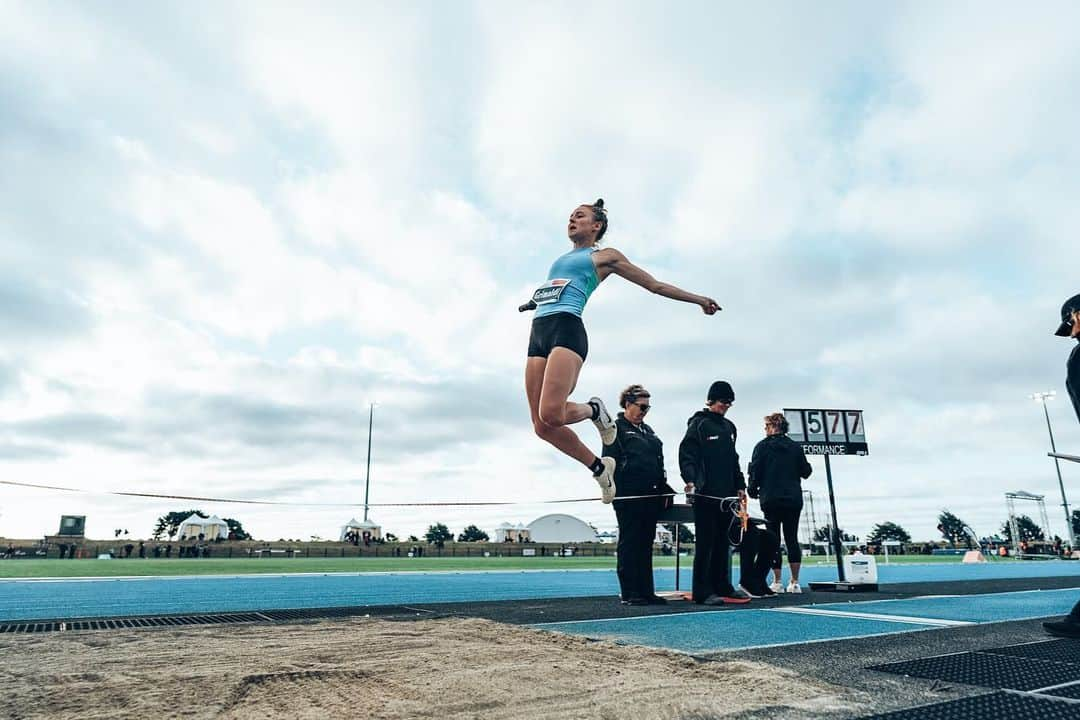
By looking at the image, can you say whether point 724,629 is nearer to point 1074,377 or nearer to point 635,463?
point 635,463

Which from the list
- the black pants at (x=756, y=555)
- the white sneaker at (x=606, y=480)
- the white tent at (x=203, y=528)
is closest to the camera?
the white sneaker at (x=606, y=480)

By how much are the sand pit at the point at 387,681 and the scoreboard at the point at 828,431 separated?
270 inches

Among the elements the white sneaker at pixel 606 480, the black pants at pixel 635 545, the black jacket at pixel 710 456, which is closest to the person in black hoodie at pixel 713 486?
the black jacket at pixel 710 456

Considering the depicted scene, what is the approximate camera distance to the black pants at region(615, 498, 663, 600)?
618cm

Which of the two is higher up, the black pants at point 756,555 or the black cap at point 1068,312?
the black cap at point 1068,312

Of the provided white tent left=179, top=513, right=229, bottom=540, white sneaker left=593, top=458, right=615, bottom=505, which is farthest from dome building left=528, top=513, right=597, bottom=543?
white sneaker left=593, top=458, right=615, bottom=505

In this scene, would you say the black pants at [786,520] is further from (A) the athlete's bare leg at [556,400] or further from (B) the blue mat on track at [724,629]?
(A) the athlete's bare leg at [556,400]

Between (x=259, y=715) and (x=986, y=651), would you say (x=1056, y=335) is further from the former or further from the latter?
(x=259, y=715)

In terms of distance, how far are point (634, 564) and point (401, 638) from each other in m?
2.96

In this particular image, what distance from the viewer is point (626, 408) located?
6.55 m

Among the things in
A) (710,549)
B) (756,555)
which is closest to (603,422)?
(710,549)

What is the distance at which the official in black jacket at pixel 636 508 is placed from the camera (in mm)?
6184

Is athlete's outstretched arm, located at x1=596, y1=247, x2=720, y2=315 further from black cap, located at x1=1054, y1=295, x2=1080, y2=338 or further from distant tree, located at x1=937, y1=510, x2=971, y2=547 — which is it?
distant tree, located at x1=937, y1=510, x2=971, y2=547

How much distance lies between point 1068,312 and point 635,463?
349 centimetres
